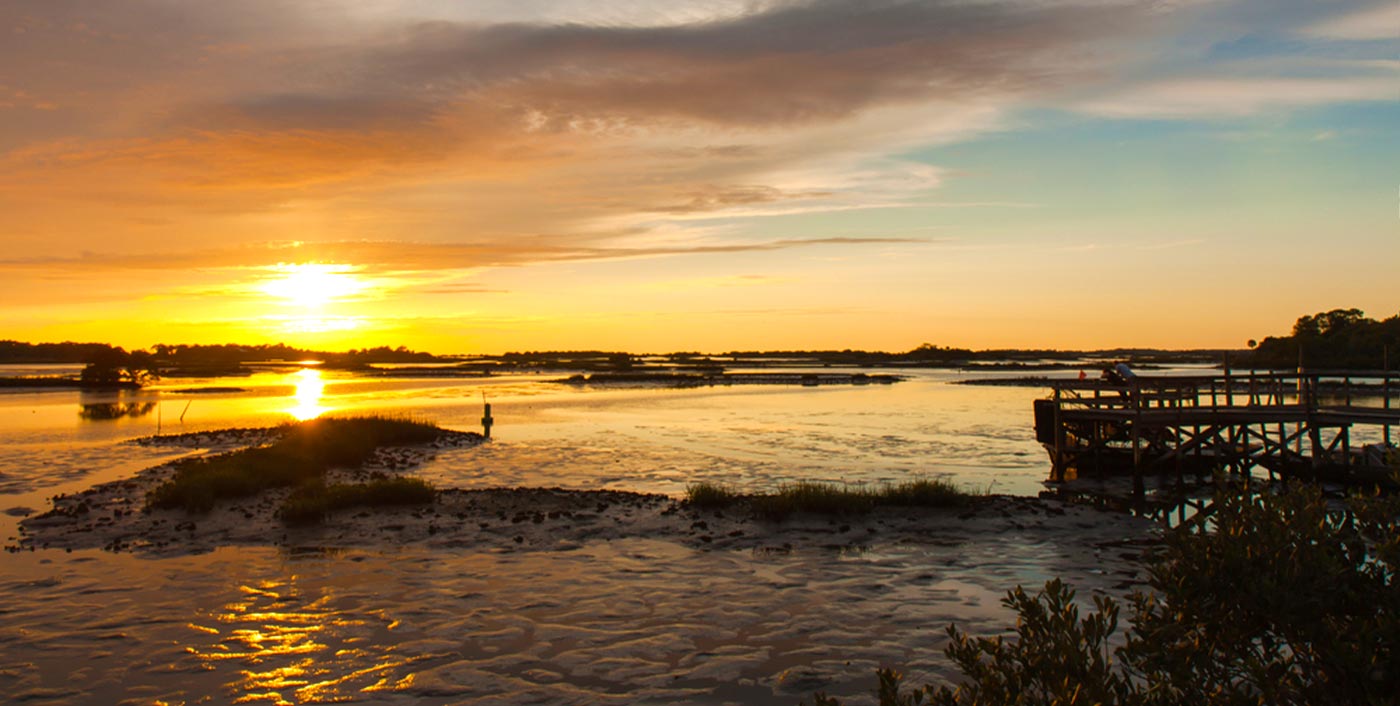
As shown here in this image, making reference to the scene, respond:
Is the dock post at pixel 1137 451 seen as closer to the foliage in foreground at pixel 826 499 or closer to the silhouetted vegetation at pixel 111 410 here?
the foliage in foreground at pixel 826 499

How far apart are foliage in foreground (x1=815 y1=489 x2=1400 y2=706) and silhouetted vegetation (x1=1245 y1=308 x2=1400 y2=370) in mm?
92207

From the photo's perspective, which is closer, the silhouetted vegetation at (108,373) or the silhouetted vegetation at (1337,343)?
the silhouetted vegetation at (108,373)

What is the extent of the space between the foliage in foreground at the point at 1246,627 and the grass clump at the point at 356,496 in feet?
59.1

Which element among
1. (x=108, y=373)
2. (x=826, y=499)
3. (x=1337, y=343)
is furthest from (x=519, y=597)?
(x=1337, y=343)

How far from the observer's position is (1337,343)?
101625mm

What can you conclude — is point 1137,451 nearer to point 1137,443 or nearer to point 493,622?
point 1137,443

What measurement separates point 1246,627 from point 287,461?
90.9 feet

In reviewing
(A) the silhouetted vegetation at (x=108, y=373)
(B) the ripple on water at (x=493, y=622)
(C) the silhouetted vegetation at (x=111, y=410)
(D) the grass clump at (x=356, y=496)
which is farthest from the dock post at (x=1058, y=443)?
(A) the silhouetted vegetation at (x=108, y=373)

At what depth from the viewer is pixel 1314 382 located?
28.6m

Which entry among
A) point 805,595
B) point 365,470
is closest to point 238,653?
point 805,595

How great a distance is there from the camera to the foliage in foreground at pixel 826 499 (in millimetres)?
20491

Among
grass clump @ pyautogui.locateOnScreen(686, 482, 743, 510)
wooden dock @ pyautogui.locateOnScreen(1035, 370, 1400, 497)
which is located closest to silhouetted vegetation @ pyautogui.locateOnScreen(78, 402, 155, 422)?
grass clump @ pyautogui.locateOnScreen(686, 482, 743, 510)

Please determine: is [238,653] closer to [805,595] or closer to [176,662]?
[176,662]

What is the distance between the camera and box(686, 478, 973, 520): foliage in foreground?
20.5 meters
